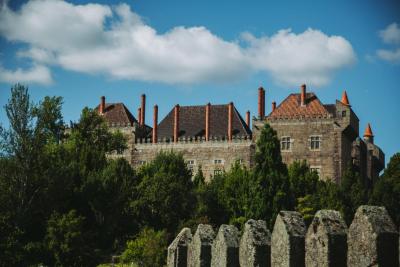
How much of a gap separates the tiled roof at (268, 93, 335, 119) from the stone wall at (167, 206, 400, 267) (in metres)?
53.8

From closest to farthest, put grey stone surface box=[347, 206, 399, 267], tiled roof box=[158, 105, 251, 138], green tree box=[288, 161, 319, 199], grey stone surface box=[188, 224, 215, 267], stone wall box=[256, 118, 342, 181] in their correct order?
grey stone surface box=[347, 206, 399, 267]
grey stone surface box=[188, 224, 215, 267]
green tree box=[288, 161, 319, 199]
stone wall box=[256, 118, 342, 181]
tiled roof box=[158, 105, 251, 138]

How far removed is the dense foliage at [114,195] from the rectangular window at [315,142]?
3.67 m

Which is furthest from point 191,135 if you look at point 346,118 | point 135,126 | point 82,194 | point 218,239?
point 218,239

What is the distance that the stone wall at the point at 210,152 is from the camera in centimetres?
6519

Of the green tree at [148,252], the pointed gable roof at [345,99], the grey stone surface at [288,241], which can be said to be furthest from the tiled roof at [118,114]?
the grey stone surface at [288,241]

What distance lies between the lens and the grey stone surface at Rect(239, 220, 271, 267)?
30.2 feet

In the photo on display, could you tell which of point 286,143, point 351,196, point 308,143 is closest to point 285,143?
point 286,143

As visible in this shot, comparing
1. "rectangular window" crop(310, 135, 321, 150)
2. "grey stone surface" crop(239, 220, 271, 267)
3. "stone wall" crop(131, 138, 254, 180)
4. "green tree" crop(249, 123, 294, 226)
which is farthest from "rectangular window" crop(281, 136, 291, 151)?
"grey stone surface" crop(239, 220, 271, 267)

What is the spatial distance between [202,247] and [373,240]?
396 cm

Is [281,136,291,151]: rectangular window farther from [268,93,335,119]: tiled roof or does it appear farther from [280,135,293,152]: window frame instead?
[268,93,335,119]: tiled roof

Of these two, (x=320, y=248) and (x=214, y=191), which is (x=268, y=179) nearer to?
(x=214, y=191)

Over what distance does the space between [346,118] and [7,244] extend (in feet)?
144

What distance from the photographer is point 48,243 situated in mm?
34781

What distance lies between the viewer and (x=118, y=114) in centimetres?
7269
